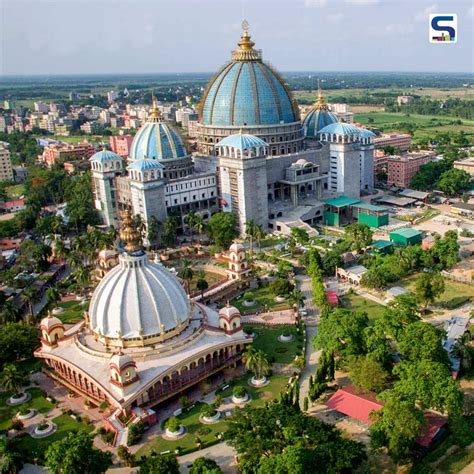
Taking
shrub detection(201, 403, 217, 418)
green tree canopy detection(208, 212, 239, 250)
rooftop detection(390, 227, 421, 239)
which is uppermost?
green tree canopy detection(208, 212, 239, 250)

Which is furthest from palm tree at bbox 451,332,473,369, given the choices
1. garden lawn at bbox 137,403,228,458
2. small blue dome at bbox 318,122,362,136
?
small blue dome at bbox 318,122,362,136

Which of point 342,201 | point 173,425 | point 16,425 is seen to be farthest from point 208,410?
point 342,201

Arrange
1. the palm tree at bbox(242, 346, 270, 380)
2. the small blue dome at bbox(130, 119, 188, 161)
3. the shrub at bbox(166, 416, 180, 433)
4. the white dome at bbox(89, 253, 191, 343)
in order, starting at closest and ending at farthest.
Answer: the shrub at bbox(166, 416, 180, 433) < the palm tree at bbox(242, 346, 270, 380) < the white dome at bbox(89, 253, 191, 343) < the small blue dome at bbox(130, 119, 188, 161)

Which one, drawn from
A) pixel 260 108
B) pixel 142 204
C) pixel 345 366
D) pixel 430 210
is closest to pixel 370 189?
pixel 430 210

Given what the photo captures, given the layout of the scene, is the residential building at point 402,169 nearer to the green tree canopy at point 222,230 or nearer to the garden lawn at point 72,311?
the green tree canopy at point 222,230

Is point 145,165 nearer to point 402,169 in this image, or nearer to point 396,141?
point 402,169

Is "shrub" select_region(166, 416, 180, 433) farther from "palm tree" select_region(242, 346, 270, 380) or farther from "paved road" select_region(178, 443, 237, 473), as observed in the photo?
"palm tree" select_region(242, 346, 270, 380)
